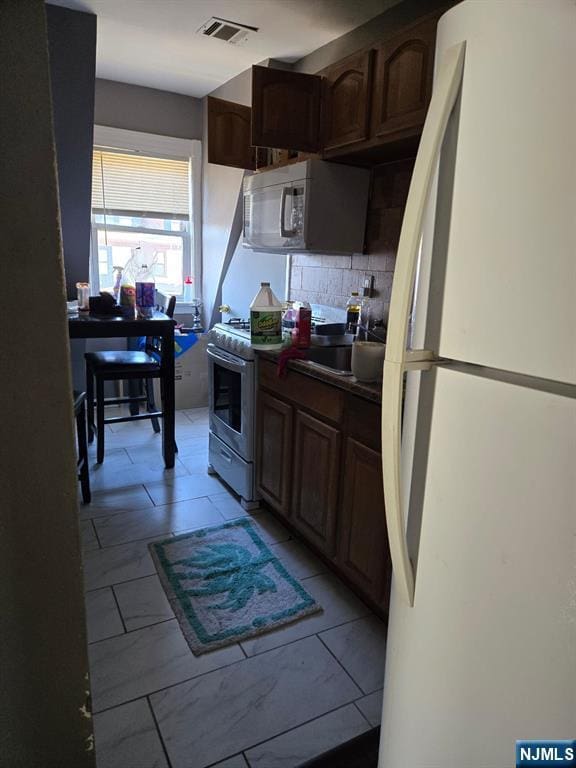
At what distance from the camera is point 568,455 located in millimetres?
638

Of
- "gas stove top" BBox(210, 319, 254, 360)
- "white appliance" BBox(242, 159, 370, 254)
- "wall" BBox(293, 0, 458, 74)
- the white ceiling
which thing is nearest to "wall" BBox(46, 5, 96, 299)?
the white ceiling

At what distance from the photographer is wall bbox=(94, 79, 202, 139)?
3918 millimetres

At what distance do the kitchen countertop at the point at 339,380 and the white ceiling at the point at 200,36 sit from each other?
174cm

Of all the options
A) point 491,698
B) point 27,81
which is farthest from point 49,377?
point 491,698

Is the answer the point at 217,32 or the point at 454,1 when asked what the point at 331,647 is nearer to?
the point at 454,1

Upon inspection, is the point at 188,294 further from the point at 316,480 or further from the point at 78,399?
the point at 316,480

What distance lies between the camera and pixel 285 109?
95.7 inches

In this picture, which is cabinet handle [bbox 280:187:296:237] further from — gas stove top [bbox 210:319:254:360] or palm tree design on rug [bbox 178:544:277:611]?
palm tree design on rug [bbox 178:544:277:611]

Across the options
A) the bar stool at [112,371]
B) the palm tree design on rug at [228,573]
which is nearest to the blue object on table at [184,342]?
the bar stool at [112,371]

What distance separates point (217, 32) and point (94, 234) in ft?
6.48

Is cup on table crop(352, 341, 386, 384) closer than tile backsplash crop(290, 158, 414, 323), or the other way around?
cup on table crop(352, 341, 386, 384)

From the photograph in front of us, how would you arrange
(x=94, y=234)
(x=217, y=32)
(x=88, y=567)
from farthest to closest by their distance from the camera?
(x=94, y=234) → (x=217, y=32) → (x=88, y=567)

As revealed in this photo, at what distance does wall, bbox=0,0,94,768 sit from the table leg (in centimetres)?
231

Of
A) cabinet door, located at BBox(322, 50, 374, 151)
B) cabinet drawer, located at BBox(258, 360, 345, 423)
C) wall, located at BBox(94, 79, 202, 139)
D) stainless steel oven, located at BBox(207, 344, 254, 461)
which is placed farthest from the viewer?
wall, located at BBox(94, 79, 202, 139)
